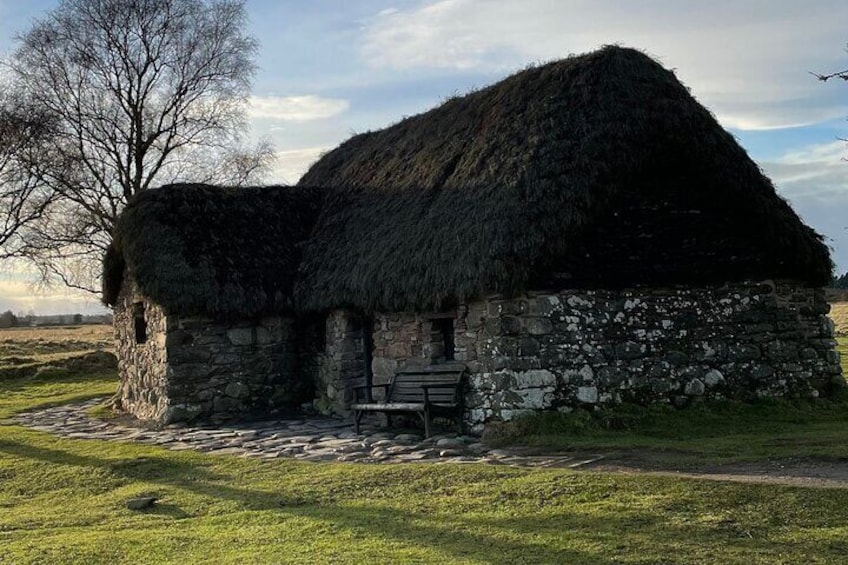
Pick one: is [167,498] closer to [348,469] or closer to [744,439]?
[348,469]

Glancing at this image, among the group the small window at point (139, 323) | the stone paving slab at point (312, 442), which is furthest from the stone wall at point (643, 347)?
the small window at point (139, 323)

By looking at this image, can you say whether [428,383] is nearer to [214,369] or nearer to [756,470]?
[214,369]

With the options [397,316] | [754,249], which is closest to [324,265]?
[397,316]

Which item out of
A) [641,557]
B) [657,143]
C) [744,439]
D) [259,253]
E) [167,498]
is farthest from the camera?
[259,253]

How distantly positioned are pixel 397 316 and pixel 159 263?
4718mm

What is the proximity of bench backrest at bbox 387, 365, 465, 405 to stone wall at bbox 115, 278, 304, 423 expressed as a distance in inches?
139

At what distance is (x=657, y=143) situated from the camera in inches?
504

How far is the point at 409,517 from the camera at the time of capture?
303 inches

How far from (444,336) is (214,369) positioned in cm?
475

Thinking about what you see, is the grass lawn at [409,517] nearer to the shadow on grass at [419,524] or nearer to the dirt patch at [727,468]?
the shadow on grass at [419,524]

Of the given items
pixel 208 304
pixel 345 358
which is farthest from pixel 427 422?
pixel 208 304

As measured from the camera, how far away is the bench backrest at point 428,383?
486 inches

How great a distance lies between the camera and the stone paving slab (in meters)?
10.4

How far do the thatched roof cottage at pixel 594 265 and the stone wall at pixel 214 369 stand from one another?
71 cm
